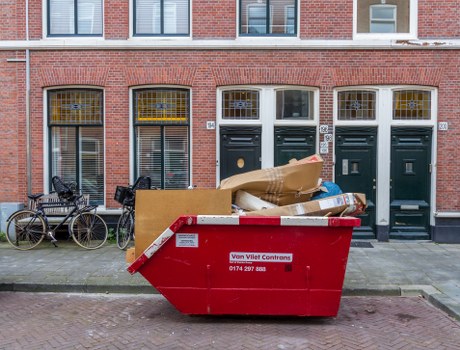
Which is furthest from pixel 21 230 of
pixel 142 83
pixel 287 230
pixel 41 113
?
pixel 287 230

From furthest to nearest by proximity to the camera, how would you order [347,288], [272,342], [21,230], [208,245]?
[21,230] < [347,288] < [208,245] < [272,342]

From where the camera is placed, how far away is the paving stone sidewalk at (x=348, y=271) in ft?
23.7


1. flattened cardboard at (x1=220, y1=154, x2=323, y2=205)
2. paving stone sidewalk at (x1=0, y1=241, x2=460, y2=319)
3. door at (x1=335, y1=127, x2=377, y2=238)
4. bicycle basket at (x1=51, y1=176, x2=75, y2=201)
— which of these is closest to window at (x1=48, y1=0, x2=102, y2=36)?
bicycle basket at (x1=51, y1=176, x2=75, y2=201)

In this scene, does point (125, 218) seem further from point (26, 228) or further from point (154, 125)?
point (154, 125)

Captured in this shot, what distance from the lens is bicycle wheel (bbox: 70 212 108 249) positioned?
9969 mm

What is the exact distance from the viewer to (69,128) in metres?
11.2

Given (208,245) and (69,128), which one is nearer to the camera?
(208,245)

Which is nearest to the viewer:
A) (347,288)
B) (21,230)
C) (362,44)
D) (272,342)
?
(272,342)

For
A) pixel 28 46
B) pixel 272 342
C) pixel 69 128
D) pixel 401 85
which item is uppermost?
pixel 28 46

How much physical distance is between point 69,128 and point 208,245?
267 inches

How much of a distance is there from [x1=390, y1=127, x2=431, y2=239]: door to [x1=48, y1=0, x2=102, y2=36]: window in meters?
7.41

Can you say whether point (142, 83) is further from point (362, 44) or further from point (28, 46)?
point (362, 44)

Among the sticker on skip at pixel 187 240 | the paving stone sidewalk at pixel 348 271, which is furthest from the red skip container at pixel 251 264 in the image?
the paving stone sidewalk at pixel 348 271

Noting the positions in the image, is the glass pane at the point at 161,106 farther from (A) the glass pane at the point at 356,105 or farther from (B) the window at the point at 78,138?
(A) the glass pane at the point at 356,105
